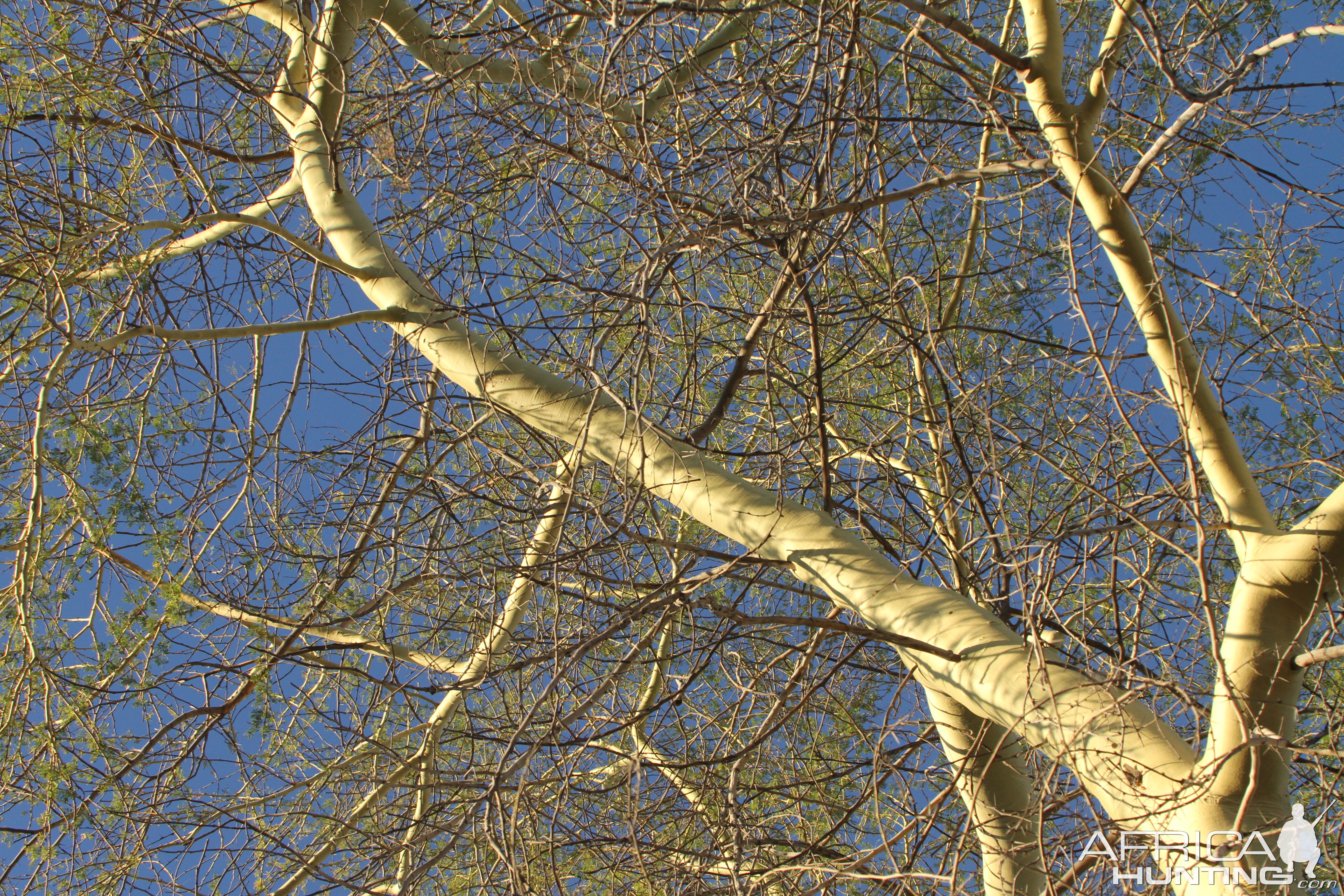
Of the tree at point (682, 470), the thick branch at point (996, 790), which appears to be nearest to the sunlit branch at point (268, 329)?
the tree at point (682, 470)

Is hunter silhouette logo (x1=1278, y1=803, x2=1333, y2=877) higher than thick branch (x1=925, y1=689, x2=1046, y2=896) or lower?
lower

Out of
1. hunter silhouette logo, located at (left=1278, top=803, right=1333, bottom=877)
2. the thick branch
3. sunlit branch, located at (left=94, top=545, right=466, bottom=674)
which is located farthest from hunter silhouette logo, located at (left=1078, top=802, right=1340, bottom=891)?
sunlit branch, located at (left=94, top=545, right=466, bottom=674)

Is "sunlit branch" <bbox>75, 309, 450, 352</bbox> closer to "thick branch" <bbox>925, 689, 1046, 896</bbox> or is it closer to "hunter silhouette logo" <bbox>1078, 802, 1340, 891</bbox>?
"thick branch" <bbox>925, 689, 1046, 896</bbox>

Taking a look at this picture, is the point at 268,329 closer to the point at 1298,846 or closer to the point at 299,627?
the point at 299,627

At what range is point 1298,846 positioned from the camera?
2.04 meters

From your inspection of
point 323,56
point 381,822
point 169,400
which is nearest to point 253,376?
point 169,400

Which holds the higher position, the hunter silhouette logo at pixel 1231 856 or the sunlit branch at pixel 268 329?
the sunlit branch at pixel 268 329

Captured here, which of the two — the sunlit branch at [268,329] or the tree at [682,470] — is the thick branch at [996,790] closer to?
the tree at [682,470]

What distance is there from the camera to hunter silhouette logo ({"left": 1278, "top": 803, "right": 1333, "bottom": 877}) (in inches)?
80.2

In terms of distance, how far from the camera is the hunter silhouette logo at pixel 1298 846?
2.04 m

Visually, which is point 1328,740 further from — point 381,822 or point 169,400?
point 169,400

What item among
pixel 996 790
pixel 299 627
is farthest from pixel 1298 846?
pixel 299 627

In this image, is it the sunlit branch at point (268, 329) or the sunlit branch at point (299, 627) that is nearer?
the sunlit branch at point (268, 329)

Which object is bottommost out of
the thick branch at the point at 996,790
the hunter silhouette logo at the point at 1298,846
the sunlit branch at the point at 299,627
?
the hunter silhouette logo at the point at 1298,846
